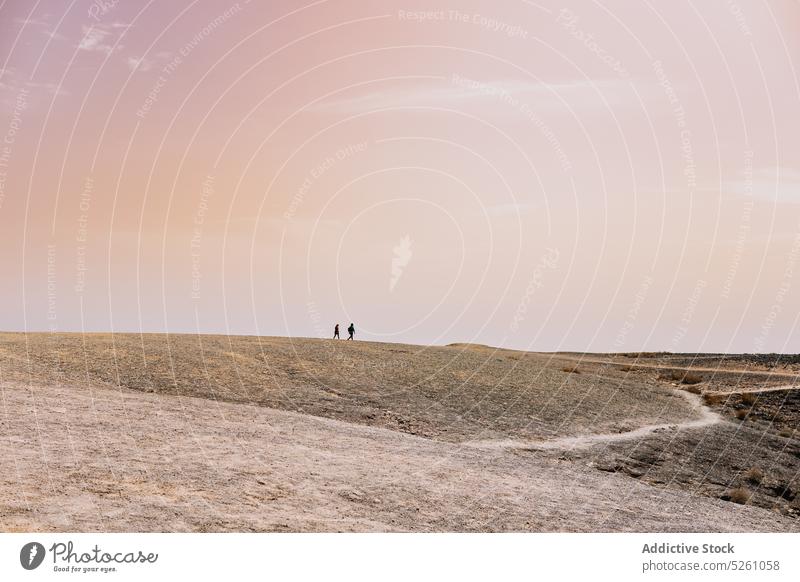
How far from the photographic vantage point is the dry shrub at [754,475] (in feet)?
107

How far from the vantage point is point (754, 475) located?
1302 inches

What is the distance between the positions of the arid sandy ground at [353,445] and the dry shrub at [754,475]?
107mm

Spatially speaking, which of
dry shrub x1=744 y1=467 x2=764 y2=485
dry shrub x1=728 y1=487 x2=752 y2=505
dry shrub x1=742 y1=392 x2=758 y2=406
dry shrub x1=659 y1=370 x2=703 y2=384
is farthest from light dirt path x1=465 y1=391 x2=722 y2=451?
dry shrub x1=659 y1=370 x2=703 y2=384

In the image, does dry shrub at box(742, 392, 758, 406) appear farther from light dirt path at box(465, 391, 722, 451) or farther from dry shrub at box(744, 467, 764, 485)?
dry shrub at box(744, 467, 764, 485)

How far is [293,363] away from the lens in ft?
141

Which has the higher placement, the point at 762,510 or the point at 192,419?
the point at 192,419

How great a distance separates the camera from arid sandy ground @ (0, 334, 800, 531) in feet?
62.8

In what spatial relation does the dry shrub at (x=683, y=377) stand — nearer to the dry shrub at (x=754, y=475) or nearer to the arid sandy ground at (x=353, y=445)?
the arid sandy ground at (x=353, y=445)

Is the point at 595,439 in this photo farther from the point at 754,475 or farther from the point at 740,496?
the point at 740,496

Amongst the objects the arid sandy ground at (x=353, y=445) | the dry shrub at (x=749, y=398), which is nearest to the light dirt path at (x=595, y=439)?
the arid sandy ground at (x=353, y=445)

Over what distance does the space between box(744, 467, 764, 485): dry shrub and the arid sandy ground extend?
107mm

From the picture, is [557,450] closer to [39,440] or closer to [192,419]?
[192,419]
